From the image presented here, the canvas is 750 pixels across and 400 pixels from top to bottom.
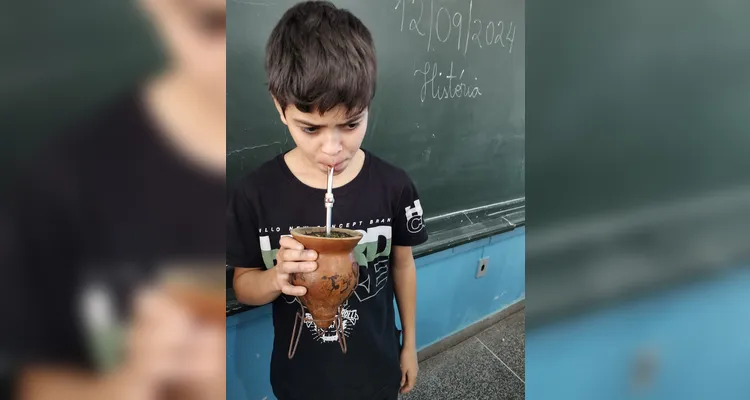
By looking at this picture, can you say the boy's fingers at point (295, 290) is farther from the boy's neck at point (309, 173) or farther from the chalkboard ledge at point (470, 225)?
the chalkboard ledge at point (470, 225)

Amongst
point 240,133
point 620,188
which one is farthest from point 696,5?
point 240,133

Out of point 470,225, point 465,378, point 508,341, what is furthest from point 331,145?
point 508,341

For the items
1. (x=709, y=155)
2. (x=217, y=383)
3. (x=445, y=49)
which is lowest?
(x=217, y=383)

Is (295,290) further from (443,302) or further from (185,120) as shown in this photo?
(443,302)

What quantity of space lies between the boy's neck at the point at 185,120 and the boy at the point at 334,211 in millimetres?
377

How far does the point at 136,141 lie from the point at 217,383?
0.09 meters

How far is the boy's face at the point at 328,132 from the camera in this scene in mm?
532

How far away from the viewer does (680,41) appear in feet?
0.98

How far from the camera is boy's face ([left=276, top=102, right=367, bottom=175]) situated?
0.53m

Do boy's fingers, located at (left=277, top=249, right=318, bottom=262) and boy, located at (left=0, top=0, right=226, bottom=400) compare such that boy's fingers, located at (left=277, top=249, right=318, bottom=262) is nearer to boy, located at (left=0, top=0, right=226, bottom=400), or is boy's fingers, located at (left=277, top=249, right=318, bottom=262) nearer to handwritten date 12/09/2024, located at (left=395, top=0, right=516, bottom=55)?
boy, located at (left=0, top=0, right=226, bottom=400)

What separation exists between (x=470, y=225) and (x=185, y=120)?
4.26 feet

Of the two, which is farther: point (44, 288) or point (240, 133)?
point (240, 133)

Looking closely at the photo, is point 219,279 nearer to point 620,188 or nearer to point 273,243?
point 620,188

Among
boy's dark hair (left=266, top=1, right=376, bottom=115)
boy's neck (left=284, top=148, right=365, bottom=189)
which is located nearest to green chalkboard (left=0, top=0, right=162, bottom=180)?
boy's dark hair (left=266, top=1, right=376, bottom=115)
